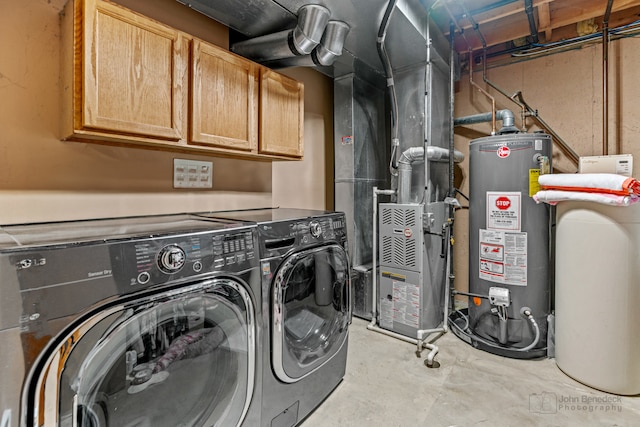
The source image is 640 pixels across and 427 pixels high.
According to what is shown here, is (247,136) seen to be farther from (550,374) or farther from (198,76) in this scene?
(550,374)

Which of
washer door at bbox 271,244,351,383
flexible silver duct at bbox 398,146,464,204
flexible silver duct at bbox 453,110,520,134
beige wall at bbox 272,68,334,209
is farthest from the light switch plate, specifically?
flexible silver duct at bbox 453,110,520,134

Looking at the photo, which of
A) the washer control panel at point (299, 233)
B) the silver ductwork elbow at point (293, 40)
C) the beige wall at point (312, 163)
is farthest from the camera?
the beige wall at point (312, 163)

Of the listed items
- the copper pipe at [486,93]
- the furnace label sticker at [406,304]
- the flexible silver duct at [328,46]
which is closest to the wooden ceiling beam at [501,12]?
the copper pipe at [486,93]

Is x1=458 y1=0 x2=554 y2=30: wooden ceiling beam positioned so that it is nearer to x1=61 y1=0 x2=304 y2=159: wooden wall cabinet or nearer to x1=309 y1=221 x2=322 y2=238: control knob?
x1=61 y1=0 x2=304 y2=159: wooden wall cabinet

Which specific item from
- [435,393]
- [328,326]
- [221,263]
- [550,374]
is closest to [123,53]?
[221,263]

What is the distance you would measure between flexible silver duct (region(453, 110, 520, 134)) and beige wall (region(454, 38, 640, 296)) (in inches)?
8.8

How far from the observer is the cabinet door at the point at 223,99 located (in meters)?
1.63

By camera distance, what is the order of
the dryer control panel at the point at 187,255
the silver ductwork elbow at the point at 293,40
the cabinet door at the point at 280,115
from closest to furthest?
the dryer control panel at the point at 187,255
the silver ductwork elbow at the point at 293,40
the cabinet door at the point at 280,115

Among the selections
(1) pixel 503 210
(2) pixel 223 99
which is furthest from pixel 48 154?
(1) pixel 503 210

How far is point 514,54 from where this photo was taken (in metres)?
2.92

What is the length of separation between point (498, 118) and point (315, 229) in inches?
83.9

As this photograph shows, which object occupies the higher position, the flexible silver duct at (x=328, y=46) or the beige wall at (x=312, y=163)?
the flexible silver duct at (x=328, y=46)

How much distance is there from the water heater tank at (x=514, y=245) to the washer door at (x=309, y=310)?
124 cm

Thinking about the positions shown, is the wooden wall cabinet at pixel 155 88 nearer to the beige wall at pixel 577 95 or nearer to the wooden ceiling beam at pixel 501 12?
the wooden ceiling beam at pixel 501 12
